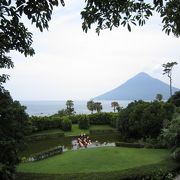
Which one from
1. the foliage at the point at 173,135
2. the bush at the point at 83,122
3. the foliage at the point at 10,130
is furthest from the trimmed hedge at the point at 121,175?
the bush at the point at 83,122

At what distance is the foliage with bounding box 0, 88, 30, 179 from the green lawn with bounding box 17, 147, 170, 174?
3099 mm

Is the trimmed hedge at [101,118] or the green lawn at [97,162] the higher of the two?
the trimmed hedge at [101,118]

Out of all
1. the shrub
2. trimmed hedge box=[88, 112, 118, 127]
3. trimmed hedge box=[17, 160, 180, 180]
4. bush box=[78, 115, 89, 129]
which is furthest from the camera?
trimmed hedge box=[88, 112, 118, 127]

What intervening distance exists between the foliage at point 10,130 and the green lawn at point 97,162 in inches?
122

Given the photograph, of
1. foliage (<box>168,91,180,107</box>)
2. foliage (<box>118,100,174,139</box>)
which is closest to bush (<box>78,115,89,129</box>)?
foliage (<box>118,100,174,139</box>)

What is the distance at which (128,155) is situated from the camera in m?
21.0

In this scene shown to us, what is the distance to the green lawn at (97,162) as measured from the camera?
17969 millimetres

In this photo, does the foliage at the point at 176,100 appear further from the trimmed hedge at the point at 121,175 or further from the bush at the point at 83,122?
the trimmed hedge at the point at 121,175

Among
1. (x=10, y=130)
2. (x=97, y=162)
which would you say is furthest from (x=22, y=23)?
(x=97, y=162)

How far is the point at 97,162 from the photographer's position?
19281mm

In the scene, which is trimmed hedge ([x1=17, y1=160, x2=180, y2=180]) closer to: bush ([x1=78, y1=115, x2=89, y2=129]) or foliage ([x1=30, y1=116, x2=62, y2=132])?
foliage ([x1=30, y1=116, x2=62, y2=132])

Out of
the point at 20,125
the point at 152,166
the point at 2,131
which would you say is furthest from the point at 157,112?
the point at 2,131

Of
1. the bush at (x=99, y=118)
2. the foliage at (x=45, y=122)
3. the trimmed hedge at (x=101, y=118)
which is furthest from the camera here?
the bush at (x=99, y=118)

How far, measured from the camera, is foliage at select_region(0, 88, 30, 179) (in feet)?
36.3
